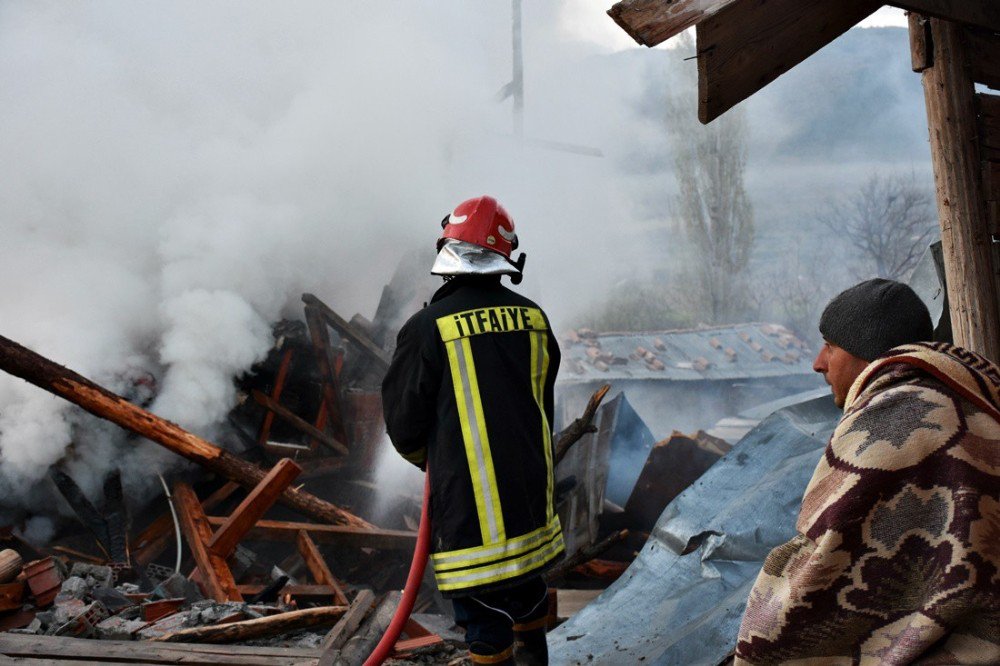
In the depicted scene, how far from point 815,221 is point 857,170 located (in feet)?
17.0

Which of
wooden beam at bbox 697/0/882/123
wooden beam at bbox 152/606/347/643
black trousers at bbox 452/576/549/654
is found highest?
wooden beam at bbox 697/0/882/123

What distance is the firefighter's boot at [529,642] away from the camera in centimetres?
315

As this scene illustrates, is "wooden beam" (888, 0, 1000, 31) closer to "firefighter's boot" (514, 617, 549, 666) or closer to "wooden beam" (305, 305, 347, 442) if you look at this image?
"firefighter's boot" (514, 617, 549, 666)

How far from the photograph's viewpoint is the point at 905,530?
1.43 m

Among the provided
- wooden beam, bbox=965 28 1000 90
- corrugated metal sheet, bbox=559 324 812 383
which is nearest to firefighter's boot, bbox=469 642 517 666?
wooden beam, bbox=965 28 1000 90

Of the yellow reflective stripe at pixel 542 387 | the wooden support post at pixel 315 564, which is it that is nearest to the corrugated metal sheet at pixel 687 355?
the wooden support post at pixel 315 564

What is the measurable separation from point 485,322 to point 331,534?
13.9 ft

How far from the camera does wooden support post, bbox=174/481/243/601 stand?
17.3ft

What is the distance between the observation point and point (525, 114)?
2233 cm

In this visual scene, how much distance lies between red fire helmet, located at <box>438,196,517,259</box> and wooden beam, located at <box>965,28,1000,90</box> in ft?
6.49

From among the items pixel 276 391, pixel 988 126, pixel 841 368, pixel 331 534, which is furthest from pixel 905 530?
pixel 276 391

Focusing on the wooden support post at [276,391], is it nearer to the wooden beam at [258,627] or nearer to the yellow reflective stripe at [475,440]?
the wooden beam at [258,627]

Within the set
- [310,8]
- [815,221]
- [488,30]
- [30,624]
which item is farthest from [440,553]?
[815,221]

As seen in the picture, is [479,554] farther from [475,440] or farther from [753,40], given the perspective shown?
[753,40]
